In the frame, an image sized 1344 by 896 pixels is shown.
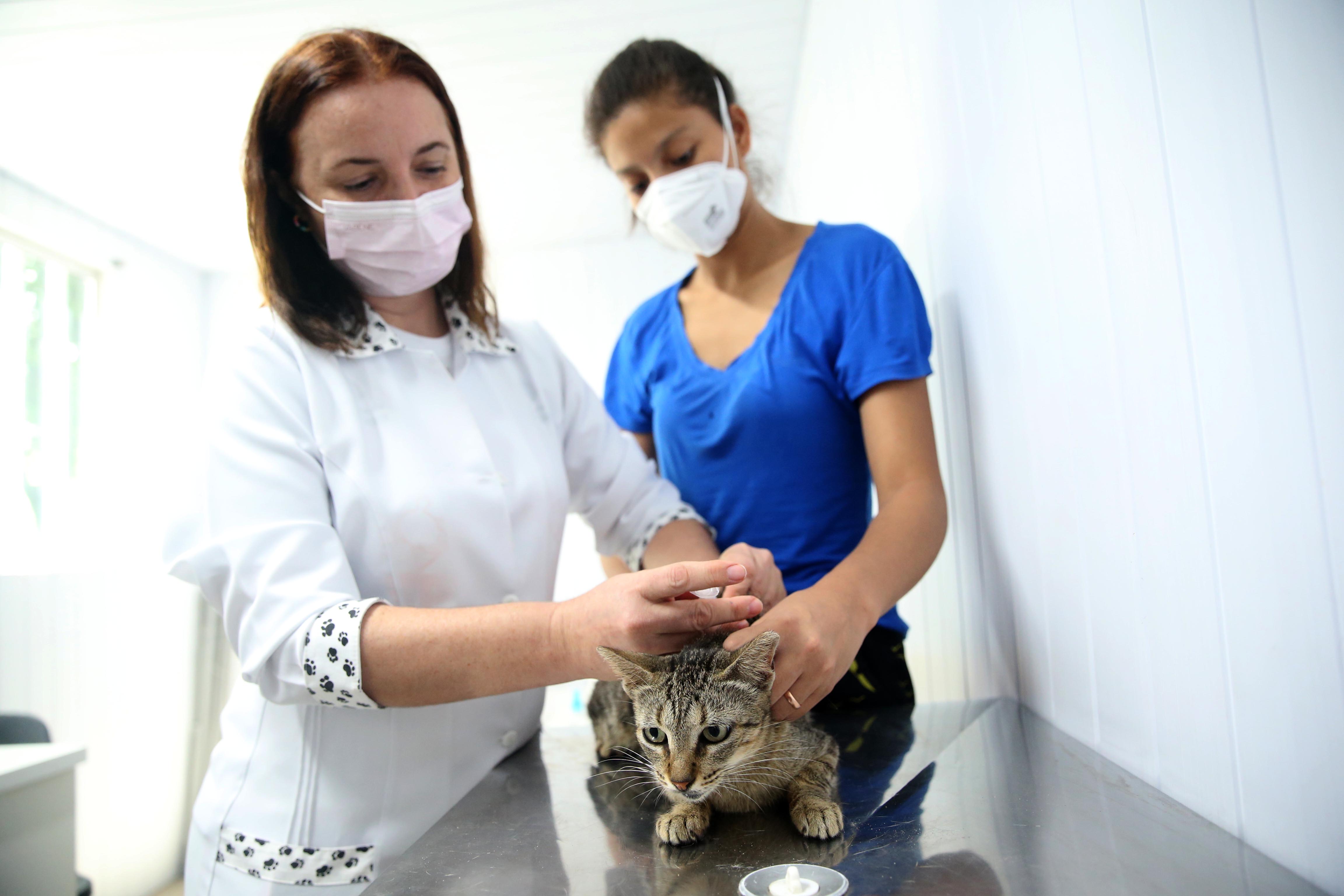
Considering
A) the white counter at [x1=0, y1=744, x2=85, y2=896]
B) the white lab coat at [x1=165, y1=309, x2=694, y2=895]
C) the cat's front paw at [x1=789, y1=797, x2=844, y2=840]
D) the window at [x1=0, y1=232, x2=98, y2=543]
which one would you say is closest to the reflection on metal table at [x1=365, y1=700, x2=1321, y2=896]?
the cat's front paw at [x1=789, y1=797, x2=844, y2=840]

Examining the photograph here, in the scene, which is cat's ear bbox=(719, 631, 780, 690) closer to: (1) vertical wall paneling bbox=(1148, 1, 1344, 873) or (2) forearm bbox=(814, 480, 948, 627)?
(2) forearm bbox=(814, 480, 948, 627)

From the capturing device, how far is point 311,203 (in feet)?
3.90

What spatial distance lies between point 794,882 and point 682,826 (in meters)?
0.21

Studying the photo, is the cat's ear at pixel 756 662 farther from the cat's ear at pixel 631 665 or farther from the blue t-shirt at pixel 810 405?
the blue t-shirt at pixel 810 405

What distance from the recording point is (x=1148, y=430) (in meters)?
0.80

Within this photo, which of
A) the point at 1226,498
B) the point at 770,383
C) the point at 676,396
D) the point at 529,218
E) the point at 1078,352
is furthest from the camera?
the point at 529,218

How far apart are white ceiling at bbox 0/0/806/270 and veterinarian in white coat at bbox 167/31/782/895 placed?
2.60 feet

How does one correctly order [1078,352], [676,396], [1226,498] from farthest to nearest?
[676,396], [1078,352], [1226,498]

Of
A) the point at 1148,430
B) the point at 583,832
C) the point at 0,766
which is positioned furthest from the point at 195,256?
the point at 1148,430

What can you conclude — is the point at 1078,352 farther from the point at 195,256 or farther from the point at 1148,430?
the point at 195,256

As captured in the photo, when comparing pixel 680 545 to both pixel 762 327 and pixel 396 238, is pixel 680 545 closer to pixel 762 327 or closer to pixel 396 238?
pixel 762 327

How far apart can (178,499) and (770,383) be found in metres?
0.94

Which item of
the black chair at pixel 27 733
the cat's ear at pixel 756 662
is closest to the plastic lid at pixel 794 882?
the cat's ear at pixel 756 662

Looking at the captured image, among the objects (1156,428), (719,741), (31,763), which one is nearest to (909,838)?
(719,741)
